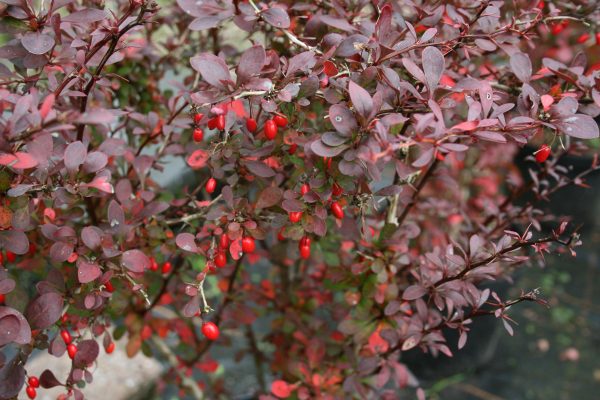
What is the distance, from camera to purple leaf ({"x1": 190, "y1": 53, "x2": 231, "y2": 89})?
3.25ft

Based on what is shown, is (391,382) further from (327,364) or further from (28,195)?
(28,195)

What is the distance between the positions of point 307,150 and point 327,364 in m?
0.75

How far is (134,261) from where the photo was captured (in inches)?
43.3

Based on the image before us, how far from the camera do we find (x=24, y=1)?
104 cm

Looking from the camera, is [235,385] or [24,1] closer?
[24,1]

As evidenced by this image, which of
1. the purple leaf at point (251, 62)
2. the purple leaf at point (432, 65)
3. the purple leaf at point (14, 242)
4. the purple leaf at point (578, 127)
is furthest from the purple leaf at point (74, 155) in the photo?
the purple leaf at point (578, 127)

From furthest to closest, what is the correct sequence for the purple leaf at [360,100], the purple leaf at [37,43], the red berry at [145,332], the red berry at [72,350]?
the red berry at [145,332] → the red berry at [72,350] → the purple leaf at [37,43] → the purple leaf at [360,100]

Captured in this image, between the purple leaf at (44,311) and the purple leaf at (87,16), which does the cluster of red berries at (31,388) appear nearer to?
the purple leaf at (44,311)

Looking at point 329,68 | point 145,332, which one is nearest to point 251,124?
point 329,68

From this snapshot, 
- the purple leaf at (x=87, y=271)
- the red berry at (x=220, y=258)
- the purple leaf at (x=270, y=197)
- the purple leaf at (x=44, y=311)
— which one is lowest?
the purple leaf at (x=44, y=311)

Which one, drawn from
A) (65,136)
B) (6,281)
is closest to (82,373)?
(6,281)

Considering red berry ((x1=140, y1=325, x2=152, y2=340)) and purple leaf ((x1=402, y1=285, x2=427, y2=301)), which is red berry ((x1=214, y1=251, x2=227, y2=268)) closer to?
purple leaf ((x1=402, y1=285, x2=427, y2=301))

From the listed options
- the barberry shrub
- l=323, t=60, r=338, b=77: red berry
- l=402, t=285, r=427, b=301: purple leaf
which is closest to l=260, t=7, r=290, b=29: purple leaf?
the barberry shrub

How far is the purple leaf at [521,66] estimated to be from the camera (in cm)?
120
